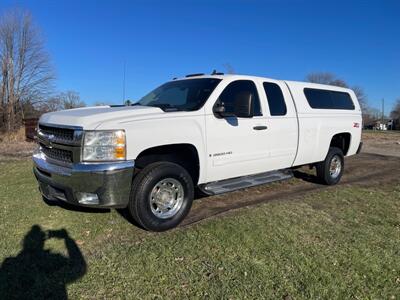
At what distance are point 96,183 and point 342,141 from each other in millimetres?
6050

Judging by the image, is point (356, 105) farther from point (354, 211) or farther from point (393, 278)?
point (393, 278)

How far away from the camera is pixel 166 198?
4.85 m

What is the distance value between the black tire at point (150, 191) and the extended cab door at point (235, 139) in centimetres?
55

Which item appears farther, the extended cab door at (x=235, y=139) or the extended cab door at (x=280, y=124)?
the extended cab door at (x=280, y=124)

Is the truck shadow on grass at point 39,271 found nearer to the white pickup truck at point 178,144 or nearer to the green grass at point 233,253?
the green grass at point 233,253

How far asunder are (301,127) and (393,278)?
3.62 meters

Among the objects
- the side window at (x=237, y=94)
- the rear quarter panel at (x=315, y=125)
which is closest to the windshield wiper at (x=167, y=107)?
the side window at (x=237, y=94)

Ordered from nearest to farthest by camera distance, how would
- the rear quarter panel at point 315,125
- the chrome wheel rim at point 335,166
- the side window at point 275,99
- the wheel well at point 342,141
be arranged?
1. the side window at point 275,99
2. the rear quarter panel at point 315,125
3. the chrome wheel rim at point 335,166
4. the wheel well at point 342,141

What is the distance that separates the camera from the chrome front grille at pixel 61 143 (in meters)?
4.18

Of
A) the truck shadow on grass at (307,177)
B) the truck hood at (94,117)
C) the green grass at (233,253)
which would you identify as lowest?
the green grass at (233,253)

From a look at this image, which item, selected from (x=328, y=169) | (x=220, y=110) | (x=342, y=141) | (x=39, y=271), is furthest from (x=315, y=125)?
(x=39, y=271)

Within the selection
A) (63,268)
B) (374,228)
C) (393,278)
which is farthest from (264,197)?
(63,268)

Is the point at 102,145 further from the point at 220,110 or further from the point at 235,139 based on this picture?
the point at 235,139

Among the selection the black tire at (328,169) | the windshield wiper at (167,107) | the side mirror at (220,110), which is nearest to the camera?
the windshield wiper at (167,107)
